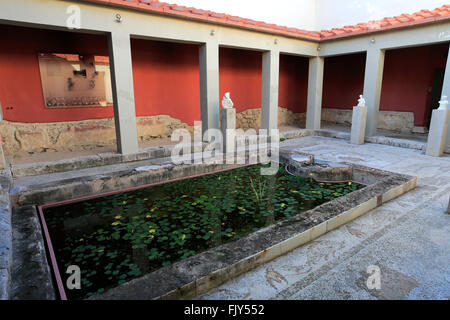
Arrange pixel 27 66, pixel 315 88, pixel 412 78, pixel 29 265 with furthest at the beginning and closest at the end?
1. pixel 412 78
2. pixel 315 88
3. pixel 27 66
4. pixel 29 265

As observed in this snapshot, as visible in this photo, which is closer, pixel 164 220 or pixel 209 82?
pixel 164 220

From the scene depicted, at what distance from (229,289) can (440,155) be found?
6.02 metres

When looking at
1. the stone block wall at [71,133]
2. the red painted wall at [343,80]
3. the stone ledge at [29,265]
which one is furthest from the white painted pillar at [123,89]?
the red painted wall at [343,80]

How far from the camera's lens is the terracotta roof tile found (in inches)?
196

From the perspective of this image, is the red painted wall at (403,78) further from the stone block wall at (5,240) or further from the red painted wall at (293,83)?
the stone block wall at (5,240)

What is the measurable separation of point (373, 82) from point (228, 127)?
13.6 feet

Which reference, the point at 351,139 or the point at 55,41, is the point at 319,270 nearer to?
the point at 351,139

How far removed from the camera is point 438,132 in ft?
18.7

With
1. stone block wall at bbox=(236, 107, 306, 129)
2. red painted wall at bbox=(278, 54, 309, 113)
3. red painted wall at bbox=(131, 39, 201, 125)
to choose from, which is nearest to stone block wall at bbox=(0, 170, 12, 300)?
red painted wall at bbox=(131, 39, 201, 125)

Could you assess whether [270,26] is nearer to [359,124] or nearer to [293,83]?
[359,124]

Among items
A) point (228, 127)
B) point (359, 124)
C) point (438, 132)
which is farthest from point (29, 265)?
point (359, 124)
